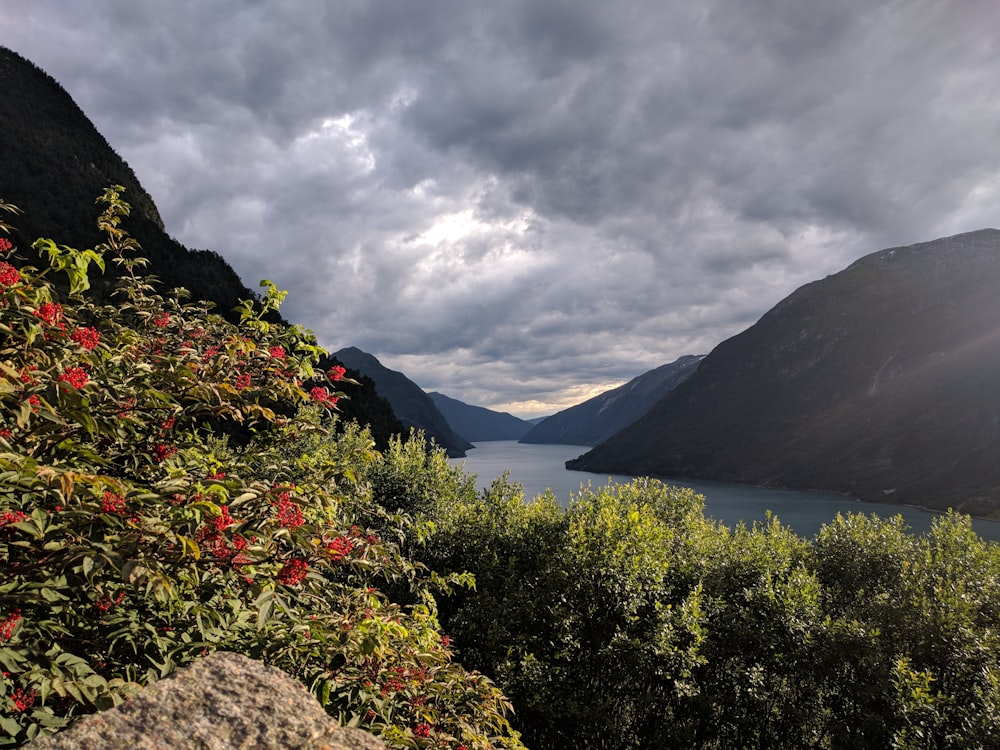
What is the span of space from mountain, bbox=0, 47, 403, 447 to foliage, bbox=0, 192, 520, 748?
8498cm

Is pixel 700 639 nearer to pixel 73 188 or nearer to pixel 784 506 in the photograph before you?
pixel 784 506

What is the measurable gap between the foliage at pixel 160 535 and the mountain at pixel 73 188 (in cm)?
8498

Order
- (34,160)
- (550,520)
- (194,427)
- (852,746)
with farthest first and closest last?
1. (34,160)
2. (550,520)
3. (852,746)
4. (194,427)

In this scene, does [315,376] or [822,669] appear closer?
[315,376]

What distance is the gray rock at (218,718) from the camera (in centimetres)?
290

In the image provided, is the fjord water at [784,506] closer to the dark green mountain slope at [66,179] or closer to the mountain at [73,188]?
the mountain at [73,188]

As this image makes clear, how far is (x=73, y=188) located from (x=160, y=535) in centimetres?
14874

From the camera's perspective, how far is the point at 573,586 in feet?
47.1

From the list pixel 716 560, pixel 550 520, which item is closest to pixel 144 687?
pixel 550 520

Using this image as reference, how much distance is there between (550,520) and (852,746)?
30.0 feet

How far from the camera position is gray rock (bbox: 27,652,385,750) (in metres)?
2.90

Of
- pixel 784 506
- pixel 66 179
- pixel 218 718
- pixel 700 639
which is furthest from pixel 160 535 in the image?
pixel 66 179

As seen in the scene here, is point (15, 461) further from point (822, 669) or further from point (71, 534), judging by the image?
point (822, 669)

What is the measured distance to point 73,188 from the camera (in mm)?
111500
